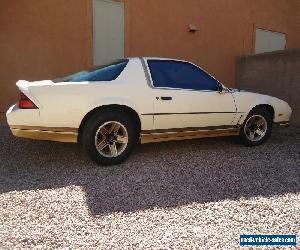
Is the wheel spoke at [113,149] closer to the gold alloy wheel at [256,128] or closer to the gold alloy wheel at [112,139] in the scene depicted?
the gold alloy wheel at [112,139]

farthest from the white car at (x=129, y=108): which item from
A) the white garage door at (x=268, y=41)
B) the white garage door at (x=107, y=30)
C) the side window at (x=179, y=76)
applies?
the white garage door at (x=268, y=41)

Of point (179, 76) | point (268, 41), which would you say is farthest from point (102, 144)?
point (268, 41)

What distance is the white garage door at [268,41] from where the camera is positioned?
33.8 feet

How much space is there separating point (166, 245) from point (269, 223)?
3.34 feet

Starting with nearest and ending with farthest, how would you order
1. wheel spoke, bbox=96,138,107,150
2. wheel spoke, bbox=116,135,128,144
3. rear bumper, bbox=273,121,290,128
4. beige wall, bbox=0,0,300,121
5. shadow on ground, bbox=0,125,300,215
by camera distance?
shadow on ground, bbox=0,125,300,215, wheel spoke, bbox=96,138,107,150, wheel spoke, bbox=116,135,128,144, rear bumper, bbox=273,121,290,128, beige wall, bbox=0,0,300,121

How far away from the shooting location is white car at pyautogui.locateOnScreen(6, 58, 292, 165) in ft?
12.0

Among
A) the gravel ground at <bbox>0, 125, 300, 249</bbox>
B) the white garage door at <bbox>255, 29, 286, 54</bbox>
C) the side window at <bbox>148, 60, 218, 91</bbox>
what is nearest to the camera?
the gravel ground at <bbox>0, 125, 300, 249</bbox>

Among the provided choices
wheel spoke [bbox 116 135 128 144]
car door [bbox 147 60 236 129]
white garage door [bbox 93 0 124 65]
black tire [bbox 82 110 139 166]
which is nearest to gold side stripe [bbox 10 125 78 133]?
black tire [bbox 82 110 139 166]

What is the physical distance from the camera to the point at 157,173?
12.5 ft

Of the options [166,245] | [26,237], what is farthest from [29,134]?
[166,245]

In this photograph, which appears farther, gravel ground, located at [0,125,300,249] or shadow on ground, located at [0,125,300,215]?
shadow on ground, located at [0,125,300,215]

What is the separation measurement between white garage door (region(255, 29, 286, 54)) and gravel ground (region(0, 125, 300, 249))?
6571 millimetres

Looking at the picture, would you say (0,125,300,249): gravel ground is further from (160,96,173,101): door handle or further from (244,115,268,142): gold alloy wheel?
(160,96,173,101): door handle

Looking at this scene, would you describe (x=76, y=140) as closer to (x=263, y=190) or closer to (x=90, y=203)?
(x=90, y=203)
